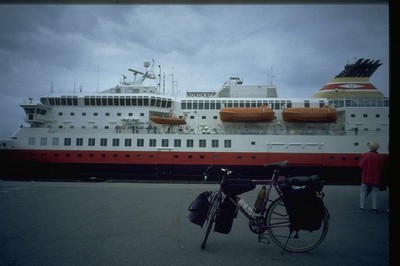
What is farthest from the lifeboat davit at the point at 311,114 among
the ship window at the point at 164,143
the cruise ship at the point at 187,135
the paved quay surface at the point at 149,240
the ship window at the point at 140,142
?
the paved quay surface at the point at 149,240

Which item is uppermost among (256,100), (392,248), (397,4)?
(256,100)

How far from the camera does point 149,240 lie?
11.8 feet

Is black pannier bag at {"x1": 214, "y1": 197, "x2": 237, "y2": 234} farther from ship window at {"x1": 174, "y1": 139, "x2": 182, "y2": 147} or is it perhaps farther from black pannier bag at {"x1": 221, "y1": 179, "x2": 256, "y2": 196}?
ship window at {"x1": 174, "y1": 139, "x2": 182, "y2": 147}

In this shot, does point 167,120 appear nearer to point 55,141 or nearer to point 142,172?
point 142,172

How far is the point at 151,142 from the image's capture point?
18641 mm

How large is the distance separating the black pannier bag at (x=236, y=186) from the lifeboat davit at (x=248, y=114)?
15599 mm

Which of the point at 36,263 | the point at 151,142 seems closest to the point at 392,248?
the point at 36,263

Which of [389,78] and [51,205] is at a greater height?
[389,78]

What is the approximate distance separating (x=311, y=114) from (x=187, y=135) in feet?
30.4

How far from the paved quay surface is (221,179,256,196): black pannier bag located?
736mm

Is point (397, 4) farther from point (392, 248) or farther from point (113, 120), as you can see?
point (113, 120)

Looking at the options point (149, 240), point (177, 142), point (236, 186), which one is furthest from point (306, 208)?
point (177, 142)

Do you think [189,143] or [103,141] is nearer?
[189,143]

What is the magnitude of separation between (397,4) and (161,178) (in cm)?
1736
